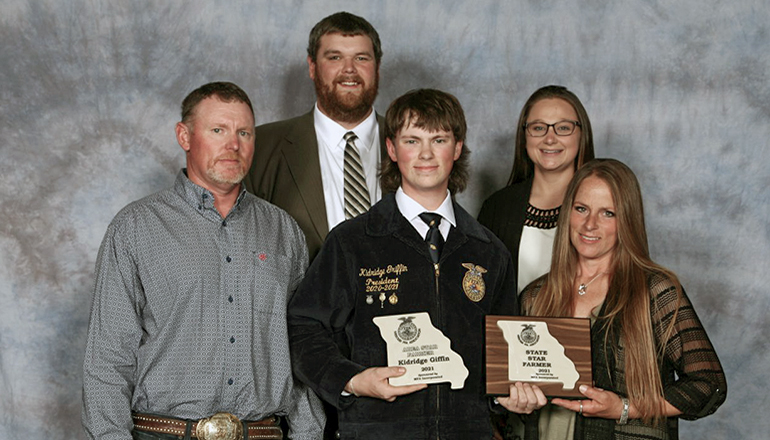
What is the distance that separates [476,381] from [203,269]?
1.01 m

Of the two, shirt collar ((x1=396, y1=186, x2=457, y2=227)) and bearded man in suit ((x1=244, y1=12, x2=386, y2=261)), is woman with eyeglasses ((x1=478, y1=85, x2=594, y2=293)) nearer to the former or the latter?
bearded man in suit ((x1=244, y1=12, x2=386, y2=261))

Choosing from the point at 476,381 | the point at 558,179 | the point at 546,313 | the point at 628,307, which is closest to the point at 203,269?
the point at 476,381

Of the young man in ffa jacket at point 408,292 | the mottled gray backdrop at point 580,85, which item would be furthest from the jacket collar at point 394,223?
the mottled gray backdrop at point 580,85

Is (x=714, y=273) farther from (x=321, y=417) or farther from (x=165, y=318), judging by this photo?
(x=165, y=318)

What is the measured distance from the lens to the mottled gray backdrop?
4.97m

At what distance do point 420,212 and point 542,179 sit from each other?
116 centimetres

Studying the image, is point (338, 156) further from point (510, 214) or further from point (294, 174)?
point (510, 214)

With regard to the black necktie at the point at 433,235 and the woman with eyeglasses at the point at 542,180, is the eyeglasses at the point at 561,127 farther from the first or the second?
the black necktie at the point at 433,235

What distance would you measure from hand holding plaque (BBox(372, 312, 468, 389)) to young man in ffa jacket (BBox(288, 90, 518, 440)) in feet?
0.21

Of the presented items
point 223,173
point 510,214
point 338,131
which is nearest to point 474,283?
point 223,173

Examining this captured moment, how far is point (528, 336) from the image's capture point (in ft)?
9.79

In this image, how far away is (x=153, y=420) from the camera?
10.0 feet

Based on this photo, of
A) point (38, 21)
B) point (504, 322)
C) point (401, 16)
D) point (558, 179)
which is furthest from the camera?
point (401, 16)

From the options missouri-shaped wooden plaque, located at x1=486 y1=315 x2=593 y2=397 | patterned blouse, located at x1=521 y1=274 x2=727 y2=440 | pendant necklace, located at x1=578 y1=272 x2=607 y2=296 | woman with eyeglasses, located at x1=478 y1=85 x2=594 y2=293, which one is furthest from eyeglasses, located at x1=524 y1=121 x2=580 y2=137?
missouri-shaped wooden plaque, located at x1=486 y1=315 x2=593 y2=397
